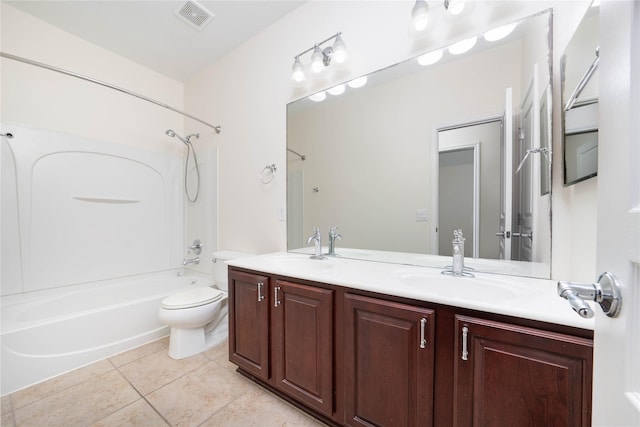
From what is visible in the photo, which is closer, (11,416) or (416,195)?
(11,416)

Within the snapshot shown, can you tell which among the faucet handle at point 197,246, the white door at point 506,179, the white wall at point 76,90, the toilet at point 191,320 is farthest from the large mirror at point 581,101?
the white wall at point 76,90

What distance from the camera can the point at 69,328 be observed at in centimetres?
170

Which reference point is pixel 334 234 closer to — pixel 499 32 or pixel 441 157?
pixel 441 157

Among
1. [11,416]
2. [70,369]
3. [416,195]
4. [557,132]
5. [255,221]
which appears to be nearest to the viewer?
[557,132]

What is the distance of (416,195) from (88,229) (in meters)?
2.84

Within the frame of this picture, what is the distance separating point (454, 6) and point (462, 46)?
0.19 meters

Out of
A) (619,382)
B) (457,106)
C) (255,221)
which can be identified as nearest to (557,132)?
(457,106)

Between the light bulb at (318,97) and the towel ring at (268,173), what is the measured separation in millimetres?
598

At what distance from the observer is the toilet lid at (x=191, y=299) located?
5.86ft

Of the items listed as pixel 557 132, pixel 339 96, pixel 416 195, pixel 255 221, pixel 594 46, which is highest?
pixel 339 96

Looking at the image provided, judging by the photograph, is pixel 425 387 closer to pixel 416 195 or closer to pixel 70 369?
pixel 416 195

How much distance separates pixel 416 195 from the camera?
144 centimetres

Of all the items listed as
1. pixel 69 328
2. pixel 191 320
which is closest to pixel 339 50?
pixel 191 320

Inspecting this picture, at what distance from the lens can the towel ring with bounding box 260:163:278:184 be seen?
2.00 metres
